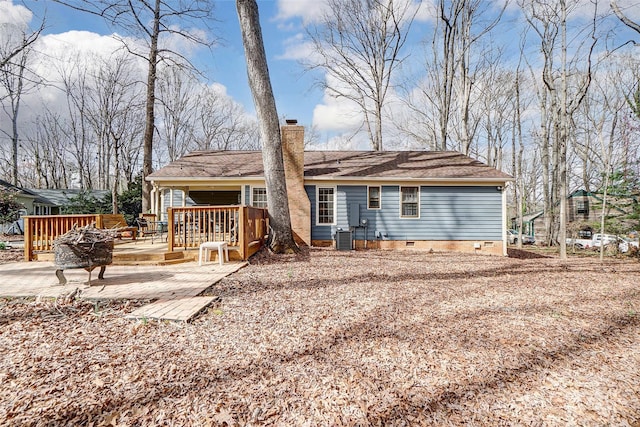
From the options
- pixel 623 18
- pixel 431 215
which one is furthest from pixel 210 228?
pixel 623 18

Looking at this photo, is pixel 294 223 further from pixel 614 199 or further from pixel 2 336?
pixel 614 199

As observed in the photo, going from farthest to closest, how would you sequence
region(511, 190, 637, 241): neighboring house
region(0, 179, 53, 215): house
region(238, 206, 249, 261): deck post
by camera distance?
region(0, 179, 53, 215): house, region(511, 190, 637, 241): neighboring house, region(238, 206, 249, 261): deck post

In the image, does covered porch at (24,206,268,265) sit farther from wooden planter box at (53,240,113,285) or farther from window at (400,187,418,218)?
window at (400,187,418,218)

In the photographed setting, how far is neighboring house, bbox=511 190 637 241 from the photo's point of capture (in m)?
9.42

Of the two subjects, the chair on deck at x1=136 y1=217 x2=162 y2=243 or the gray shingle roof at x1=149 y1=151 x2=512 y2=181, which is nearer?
the chair on deck at x1=136 y1=217 x2=162 y2=243

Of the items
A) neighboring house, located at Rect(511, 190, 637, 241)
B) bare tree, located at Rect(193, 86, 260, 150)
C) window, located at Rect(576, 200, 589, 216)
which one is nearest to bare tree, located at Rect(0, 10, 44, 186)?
bare tree, located at Rect(193, 86, 260, 150)

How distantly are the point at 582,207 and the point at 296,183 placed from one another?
841 inches

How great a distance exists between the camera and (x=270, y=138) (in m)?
7.84

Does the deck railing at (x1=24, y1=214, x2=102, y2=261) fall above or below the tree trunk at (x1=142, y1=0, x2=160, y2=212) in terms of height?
below

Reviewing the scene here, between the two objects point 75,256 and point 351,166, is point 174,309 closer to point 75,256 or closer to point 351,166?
point 75,256

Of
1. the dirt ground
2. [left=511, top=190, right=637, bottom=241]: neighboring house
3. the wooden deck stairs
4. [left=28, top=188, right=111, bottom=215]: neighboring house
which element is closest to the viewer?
the dirt ground

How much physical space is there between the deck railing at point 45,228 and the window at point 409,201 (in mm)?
8841

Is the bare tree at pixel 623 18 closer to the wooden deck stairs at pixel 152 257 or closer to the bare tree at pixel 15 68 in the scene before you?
the wooden deck stairs at pixel 152 257

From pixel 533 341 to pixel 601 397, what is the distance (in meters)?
0.77
